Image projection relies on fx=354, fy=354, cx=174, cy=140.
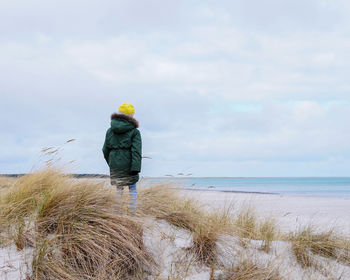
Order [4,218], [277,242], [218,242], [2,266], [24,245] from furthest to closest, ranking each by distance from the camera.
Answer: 1. [277,242]
2. [218,242]
3. [4,218]
4. [24,245]
5. [2,266]

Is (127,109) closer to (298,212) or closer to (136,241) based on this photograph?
(136,241)

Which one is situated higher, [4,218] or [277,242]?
[4,218]

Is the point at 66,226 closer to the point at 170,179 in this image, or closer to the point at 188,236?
the point at 188,236

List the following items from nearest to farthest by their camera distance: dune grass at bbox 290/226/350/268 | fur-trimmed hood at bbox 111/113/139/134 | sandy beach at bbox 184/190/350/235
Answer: dune grass at bbox 290/226/350/268
fur-trimmed hood at bbox 111/113/139/134
sandy beach at bbox 184/190/350/235

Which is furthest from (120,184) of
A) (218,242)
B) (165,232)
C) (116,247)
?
(218,242)

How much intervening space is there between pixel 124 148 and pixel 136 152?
29 cm

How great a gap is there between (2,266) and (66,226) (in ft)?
2.41

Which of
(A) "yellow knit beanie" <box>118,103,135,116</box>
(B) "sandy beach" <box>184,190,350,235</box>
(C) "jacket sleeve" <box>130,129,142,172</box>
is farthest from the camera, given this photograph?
(B) "sandy beach" <box>184,190,350,235</box>

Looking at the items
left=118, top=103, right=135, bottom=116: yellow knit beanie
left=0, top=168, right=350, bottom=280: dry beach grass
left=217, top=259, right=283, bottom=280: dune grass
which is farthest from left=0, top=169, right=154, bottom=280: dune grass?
left=118, top=103, right=135, bottom=116: yellow knit beanie

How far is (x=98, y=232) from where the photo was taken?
3.92 metres

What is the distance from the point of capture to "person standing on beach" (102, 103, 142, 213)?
17.1ft

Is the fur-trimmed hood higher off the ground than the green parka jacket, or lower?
higher

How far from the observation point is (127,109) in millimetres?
5676

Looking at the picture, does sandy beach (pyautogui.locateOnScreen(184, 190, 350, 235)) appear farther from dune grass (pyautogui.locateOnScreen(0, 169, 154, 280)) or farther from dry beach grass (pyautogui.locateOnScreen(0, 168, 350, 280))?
dune grass (pyautogui.locateOnScreen(0, 169, 154, 280))
